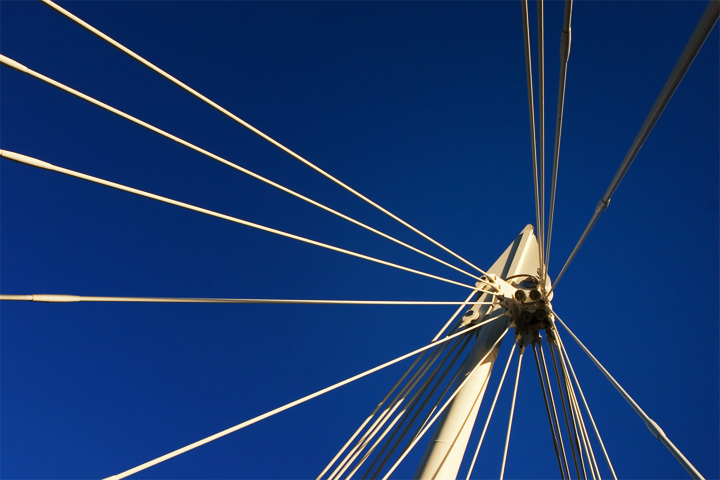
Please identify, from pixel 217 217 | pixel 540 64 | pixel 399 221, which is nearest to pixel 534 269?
pixel 399 221

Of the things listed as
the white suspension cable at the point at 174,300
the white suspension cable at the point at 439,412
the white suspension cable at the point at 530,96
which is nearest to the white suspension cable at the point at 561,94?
the white suspension cable at the point at 530,96

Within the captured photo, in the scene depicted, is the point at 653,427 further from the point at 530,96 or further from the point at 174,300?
the point at 174,300

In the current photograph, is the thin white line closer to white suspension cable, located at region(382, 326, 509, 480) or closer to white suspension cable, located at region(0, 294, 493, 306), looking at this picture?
white suspension cable, located at region(0, 294, 493, 306)

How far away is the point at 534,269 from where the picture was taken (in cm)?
924

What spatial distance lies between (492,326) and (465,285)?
793mm

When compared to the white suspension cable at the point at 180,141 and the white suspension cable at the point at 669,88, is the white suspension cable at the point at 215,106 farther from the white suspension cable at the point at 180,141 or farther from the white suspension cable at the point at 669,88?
the white suspension cable at the point at 669,88

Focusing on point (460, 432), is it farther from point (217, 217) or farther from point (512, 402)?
point (217, 217)

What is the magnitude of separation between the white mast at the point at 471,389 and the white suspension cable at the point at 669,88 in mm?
2263

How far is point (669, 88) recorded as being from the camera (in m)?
4.36

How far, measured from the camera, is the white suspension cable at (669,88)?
3.63 m

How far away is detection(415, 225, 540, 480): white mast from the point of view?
7114 mm

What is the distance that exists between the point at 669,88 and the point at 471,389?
15.4 ft

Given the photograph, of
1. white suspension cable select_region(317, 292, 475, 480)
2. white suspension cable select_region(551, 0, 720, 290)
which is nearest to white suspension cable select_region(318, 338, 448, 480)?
white suspension cable select_region(317, 292, 475, 480)

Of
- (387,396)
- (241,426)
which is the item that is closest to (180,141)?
(241,426)
